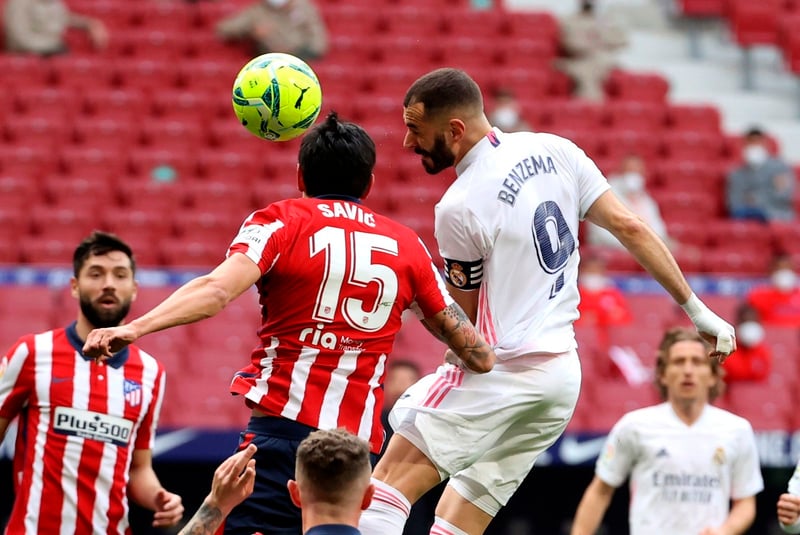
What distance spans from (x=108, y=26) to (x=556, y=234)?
1160 centimetres

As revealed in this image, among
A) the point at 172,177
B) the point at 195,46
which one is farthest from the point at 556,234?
the point at 195,46

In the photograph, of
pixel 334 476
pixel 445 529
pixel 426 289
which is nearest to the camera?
pixel 334 476

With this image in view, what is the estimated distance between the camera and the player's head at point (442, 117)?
5266 mm

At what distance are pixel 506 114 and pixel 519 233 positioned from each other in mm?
8885

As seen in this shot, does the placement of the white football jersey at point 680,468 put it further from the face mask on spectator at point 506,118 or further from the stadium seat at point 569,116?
the stadium seat at point 569,116

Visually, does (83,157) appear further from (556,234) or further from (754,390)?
(556,234)

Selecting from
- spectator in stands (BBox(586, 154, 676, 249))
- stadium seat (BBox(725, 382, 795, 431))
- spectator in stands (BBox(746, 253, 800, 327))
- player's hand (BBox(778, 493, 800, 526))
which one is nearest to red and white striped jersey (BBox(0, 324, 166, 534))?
player's hand (BBox(778, 493, 800, 526))

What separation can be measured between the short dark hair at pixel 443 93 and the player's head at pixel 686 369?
2.47m

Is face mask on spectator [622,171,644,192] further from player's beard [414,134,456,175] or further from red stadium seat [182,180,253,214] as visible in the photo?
player's beard [414,134,456,175]

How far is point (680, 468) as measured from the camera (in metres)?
7.19

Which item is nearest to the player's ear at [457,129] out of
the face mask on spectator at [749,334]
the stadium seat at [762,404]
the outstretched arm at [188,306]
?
the outstretched arm at [188,306]

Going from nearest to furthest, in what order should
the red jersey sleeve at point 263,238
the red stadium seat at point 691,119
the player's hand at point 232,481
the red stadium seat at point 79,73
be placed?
the player's hand at point 232,481
the red jersey sleeve at point 263,238
the red stadium seat at point 79,73
the red stadium seat at point 691,119

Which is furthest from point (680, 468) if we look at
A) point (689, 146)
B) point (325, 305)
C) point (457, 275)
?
point (689, 146)

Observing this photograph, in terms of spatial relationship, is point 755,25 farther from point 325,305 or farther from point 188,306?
point 188,306
